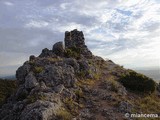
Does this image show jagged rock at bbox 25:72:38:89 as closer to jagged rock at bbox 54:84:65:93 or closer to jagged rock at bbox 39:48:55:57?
jagged rock at bbox 54:84:65:93

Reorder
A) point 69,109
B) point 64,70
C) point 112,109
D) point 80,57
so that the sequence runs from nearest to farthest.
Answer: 1. point 69,109
2. point 112,109
3. point 64,70
4. point 80,57

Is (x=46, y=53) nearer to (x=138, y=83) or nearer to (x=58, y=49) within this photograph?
(x=58, y=49)

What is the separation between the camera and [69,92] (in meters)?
26.0

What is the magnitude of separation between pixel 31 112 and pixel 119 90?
12490mm

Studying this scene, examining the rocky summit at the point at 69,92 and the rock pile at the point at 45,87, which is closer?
the rock pile at the point at 45,87

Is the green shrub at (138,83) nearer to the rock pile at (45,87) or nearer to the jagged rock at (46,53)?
the rock pile at (45,87)

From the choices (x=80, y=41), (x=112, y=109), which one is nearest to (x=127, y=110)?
(x=112, y=109)

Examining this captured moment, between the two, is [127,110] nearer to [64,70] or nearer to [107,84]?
[107,84]

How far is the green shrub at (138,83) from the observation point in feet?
107

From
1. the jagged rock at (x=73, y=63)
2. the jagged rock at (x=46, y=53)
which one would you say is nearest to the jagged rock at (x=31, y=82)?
the jagged rock at (x=73, y=63)

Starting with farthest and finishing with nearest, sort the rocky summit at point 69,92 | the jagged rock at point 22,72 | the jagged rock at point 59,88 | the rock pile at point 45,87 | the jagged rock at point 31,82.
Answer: the jagged rock at point 22,72, the jagged rock at point 31,82, the jagged rock at point 59,88, the rocky summit at point 69,92, the rock pile at point 45,87

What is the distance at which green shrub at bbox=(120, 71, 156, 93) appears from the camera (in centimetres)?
3259

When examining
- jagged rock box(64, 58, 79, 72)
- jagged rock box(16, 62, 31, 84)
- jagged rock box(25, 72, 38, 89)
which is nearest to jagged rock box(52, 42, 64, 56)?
jagged rock box(64, 58, 79, 72)

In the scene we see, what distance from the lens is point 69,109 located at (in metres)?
23.8
